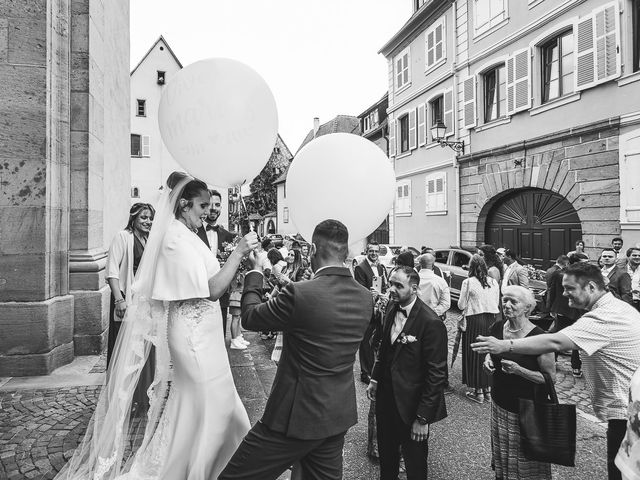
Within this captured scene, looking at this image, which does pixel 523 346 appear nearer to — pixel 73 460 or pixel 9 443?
pixel 73 460

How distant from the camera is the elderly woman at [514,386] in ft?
9.26

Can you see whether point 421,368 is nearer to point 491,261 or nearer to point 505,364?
point 505,364

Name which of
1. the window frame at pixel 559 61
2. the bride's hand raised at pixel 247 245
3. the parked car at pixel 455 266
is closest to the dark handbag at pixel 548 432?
the bride's hand raised at pixel 247 245

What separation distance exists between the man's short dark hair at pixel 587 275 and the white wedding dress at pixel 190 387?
222cm

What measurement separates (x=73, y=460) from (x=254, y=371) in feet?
9.02

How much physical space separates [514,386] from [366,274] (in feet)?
11.1

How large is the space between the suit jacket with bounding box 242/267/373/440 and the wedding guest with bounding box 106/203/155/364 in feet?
9.19

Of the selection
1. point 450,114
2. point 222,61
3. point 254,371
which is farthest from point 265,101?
point 450,114

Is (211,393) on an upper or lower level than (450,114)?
lower

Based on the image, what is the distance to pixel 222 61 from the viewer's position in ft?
9.13

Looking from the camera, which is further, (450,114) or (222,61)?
(450,114)

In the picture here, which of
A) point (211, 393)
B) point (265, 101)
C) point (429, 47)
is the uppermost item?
point (429, 47)

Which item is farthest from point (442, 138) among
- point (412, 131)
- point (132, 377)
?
point (132, 377)

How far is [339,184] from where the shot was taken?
122 inches
